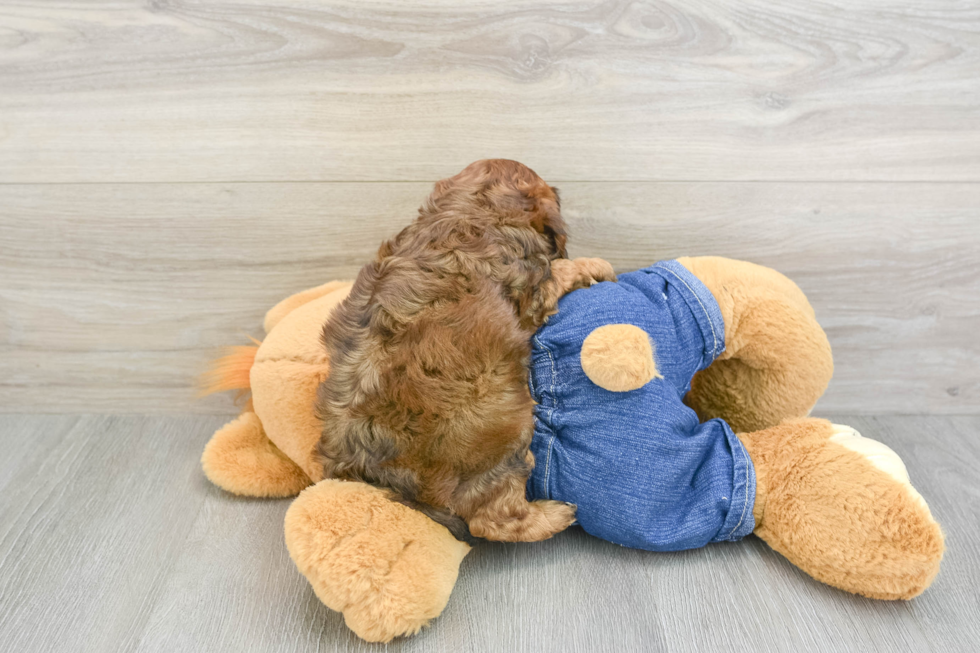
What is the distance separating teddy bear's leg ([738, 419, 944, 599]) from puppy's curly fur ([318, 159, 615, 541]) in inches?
9.8

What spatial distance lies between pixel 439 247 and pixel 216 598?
0.47 meters

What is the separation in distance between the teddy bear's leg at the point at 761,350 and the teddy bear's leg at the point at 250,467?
1.94ft

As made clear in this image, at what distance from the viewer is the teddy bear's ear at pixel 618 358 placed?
2.33 feet

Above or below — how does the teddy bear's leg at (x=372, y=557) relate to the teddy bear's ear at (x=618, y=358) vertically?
below

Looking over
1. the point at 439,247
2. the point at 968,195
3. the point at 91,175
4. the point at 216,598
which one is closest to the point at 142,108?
the point at 91,175

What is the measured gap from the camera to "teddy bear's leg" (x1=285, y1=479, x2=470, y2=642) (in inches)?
27.1

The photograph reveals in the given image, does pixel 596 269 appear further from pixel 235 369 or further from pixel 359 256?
pixel 235 369

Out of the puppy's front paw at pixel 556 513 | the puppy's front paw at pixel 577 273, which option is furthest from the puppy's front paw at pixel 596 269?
the puppy's front paw at pixel 556 513

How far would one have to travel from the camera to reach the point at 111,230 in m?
1.05

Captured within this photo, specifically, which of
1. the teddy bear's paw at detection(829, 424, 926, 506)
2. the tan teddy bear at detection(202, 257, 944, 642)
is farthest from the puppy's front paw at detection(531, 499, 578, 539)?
the teddy bear's paw at detection(829, 424, 926, 506)

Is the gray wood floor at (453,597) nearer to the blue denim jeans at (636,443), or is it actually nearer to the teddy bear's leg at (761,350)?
the blue denim jeans at (636,443)

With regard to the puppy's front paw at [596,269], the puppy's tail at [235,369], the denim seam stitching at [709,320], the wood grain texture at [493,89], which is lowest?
the puppy's tail at [235,369]

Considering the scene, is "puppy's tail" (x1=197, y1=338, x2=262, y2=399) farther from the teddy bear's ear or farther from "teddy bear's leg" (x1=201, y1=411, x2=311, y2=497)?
the teddy bear's ear

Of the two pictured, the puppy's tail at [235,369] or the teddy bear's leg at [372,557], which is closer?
the teddy bear's leg at [372,557]
